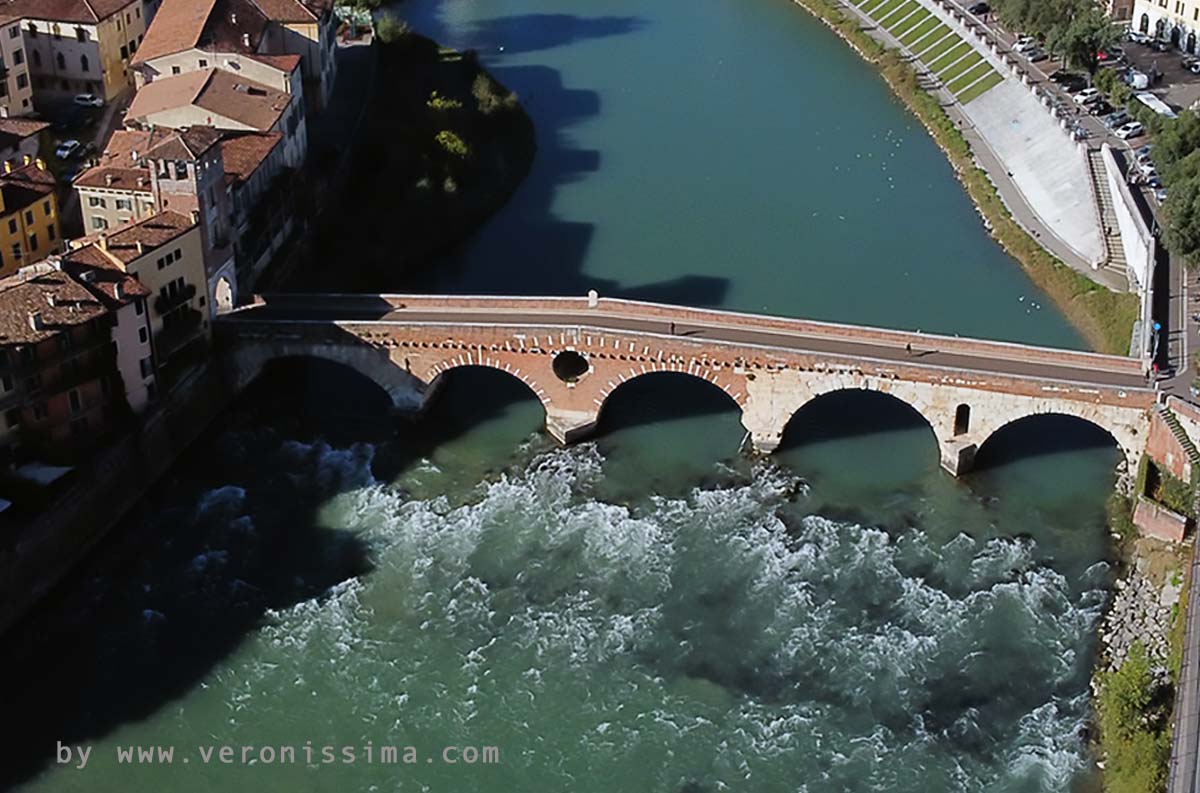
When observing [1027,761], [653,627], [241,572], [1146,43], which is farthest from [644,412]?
[1146,43]

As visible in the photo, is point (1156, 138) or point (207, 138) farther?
point (1156, 138)

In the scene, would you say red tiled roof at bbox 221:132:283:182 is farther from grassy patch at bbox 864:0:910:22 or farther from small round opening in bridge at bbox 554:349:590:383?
grassy patch at bbox 864:0:910:22

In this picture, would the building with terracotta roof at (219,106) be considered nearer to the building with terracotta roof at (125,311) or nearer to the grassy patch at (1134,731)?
the building with terracotta roof at (125,311)

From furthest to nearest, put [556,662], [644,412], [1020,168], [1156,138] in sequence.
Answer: [1020,168] < [1156,138] < [644,412] < [556,662]

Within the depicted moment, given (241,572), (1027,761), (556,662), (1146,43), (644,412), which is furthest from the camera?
(1146,43)

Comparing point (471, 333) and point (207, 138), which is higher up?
point (207, 138)

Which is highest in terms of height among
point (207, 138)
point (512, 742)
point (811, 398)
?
point (207, 138)

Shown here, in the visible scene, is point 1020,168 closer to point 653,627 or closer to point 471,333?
point 471,333

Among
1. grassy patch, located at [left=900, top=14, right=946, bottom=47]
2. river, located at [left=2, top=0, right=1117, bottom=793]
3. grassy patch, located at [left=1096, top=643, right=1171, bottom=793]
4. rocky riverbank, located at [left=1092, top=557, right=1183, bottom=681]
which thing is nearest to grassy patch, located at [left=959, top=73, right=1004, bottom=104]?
grassy patch, located at [left=900, top=14, right=946, bottom=47]
